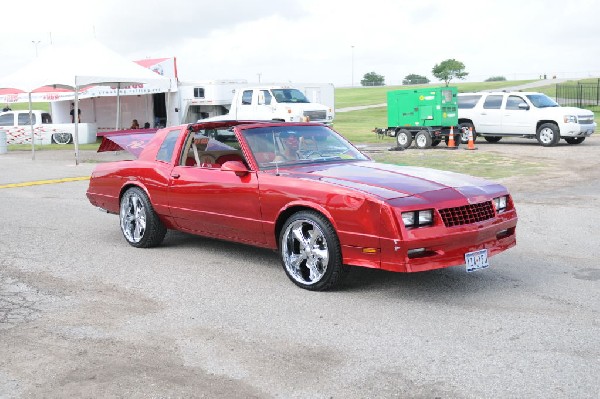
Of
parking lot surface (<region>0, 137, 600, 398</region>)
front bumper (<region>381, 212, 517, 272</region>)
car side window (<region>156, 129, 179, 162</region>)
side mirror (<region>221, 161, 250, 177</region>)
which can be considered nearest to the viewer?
parking lot surface (<region>0, 137, 600, 398</region>)

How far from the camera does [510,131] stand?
908 inches

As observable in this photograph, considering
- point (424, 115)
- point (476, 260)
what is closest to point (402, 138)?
point (424, 115)

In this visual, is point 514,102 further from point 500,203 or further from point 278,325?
point 278,325

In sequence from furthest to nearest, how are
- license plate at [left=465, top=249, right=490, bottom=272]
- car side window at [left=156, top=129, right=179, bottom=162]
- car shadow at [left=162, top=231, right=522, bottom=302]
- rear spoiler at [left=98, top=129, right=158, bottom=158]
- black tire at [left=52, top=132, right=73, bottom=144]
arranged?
black tire at [left=52, top=132, right=73, bottom=144]
rear spoiler at [left=98, top=129, right=158, bottom=158]
car side window at [left=156, top=129, right=179, bottom=162]
car shadow at [left=162, top=231, right=522, bottom=302]
license plate at [left=465, top=249, right=490, bottom=272]

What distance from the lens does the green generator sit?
→ 2258 centimetres

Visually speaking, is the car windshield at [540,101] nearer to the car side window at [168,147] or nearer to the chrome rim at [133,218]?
the car side window at [168,147]

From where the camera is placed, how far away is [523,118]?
74.4 ft

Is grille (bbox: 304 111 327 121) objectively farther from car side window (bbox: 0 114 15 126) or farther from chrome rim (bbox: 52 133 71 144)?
car side window (bbox: 0 114 15 126)

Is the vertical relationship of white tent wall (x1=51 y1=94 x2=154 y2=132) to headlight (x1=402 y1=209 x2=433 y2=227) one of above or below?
above

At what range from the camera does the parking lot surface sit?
162 inches

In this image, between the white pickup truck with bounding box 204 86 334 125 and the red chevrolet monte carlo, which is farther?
the white pickup truck with bounding box 204 86 334 125

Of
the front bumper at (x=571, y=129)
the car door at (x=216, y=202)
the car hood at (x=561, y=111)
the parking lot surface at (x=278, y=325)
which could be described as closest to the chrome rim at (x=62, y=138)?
the car hood at (x=561, y=111)

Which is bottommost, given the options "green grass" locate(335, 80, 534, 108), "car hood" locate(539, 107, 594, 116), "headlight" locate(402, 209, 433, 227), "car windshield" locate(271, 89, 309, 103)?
"headlight" locate(402, 209, 433, 227)

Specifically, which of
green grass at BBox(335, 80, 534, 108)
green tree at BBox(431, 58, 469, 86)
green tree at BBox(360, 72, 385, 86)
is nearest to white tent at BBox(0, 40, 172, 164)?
green grass at BBox(335, 80, 534, 108)
